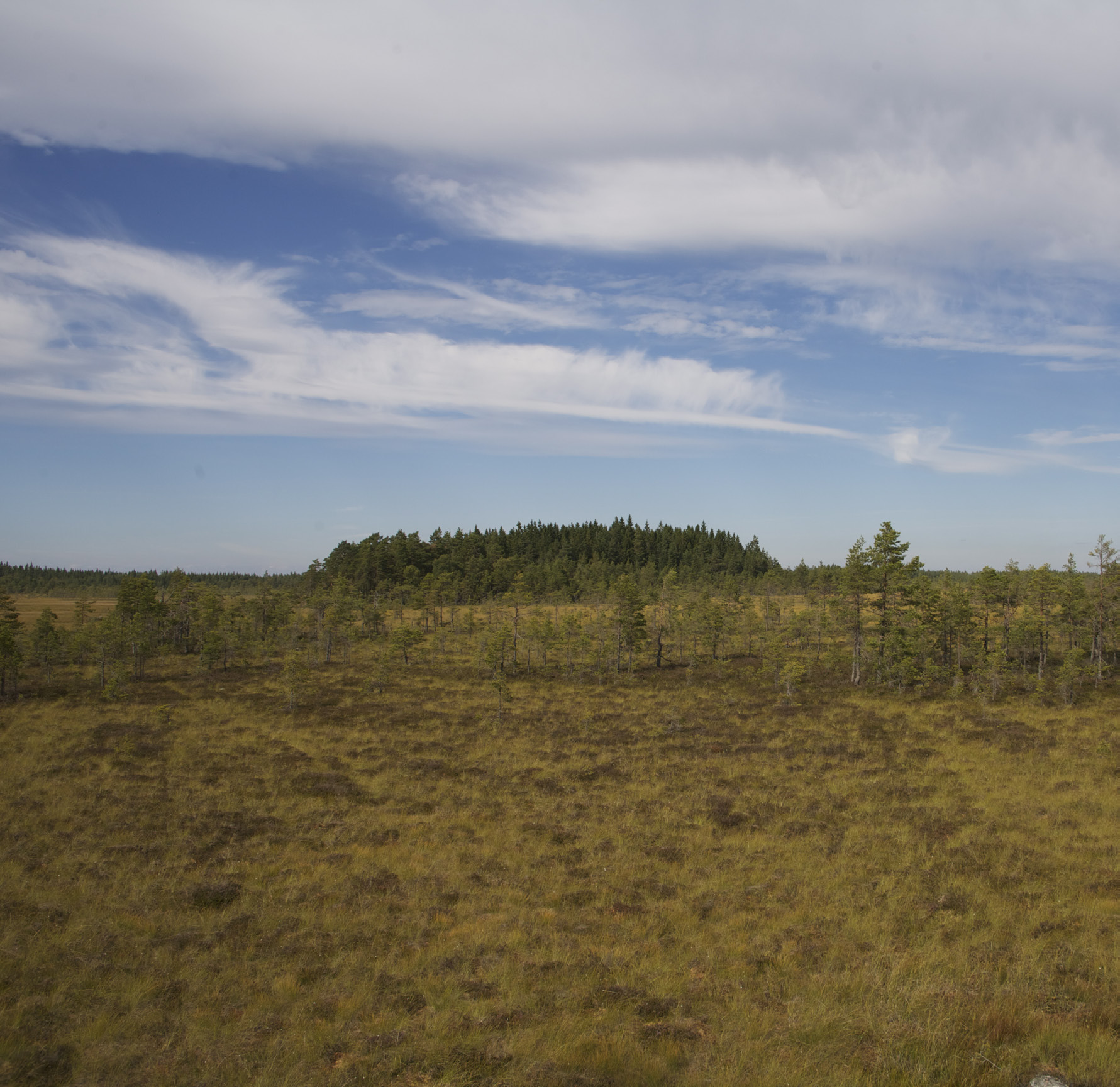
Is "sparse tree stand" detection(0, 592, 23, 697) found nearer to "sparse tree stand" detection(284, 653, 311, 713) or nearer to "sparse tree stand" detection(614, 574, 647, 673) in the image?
"sparse tree stand" detection(284, 653, 311, 713)

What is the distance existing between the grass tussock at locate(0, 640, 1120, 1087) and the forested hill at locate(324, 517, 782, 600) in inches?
2194

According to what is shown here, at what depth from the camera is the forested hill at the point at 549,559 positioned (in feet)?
312

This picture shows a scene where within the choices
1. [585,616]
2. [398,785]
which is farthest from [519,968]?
[585,616]

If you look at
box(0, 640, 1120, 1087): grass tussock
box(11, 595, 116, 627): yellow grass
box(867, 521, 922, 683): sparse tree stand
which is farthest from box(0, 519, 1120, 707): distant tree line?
box(11, 595, 116, 627): yellow grass

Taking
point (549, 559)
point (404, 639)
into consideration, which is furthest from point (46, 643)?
point (549, 559)

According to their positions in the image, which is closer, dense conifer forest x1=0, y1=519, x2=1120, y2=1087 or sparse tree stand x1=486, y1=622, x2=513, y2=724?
dense conifer forest x1=0, y1=519, x2=1120, y2=1087

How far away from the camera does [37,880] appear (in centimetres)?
1554

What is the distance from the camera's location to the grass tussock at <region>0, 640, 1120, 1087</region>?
8.84 metres

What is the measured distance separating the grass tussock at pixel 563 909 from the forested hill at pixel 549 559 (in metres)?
55.7

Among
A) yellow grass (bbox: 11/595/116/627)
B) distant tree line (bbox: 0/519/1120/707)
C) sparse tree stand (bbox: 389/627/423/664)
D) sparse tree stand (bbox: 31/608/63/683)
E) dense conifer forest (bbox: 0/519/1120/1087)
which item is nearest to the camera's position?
dense conifer forest (bbox: 0/519/1120/1087)

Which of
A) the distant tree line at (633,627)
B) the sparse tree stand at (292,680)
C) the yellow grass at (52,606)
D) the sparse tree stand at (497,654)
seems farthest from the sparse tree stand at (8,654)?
the yellow grass at (52,606)

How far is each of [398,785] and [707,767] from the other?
13402 millimetres

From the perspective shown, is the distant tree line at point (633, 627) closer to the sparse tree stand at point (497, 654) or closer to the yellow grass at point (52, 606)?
the sparse tree stand at point (497, 654)

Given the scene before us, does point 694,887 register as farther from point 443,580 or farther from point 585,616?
point 443,580
